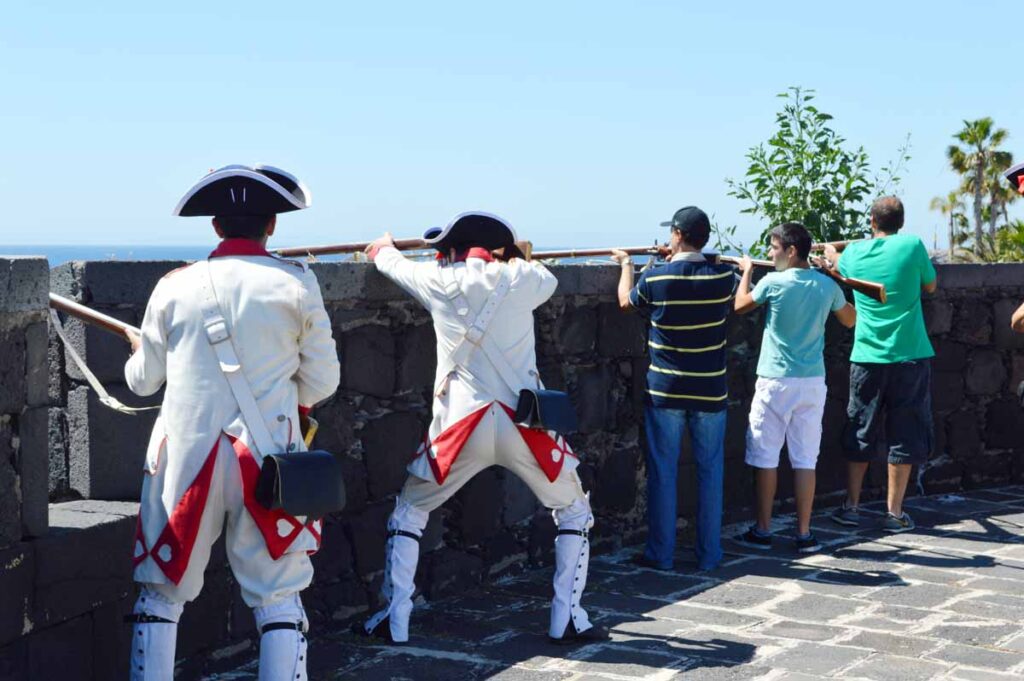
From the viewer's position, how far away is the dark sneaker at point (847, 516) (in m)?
8.38

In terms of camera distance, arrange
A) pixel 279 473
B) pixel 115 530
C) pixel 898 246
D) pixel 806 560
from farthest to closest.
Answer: pixel 898 246, pixel 806 560, pixel 115 530, pixel 279 473

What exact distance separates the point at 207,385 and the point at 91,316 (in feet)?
1.86

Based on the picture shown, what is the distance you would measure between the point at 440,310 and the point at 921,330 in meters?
3.60

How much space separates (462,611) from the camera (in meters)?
6.34

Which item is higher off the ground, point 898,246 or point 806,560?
point 898,246

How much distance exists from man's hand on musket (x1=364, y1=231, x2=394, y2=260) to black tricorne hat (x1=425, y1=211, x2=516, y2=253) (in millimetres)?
253

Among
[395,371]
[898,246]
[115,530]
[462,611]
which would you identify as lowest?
A: [462,611]

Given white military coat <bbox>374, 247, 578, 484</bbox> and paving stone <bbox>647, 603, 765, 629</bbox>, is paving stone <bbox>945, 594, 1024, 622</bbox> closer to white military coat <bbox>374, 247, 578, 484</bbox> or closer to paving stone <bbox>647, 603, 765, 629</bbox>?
paving stone <bbox>647, 603, 765, 629</bbox>

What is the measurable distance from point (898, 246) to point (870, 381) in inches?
31.6

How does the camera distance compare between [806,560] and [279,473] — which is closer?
[279,473]

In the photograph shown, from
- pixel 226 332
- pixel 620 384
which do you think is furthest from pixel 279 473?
pixel 620 384

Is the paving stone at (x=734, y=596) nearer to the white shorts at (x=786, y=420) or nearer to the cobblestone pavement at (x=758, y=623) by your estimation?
the cobblestone pavement at (x=758, y=623)

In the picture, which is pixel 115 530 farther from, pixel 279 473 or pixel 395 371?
pixel 395 371

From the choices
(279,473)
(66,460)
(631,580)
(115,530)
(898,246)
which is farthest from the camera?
(898,246)
